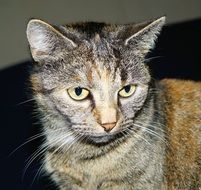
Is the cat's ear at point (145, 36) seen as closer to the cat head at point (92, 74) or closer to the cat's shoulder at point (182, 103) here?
the cat head at point (92, 74)

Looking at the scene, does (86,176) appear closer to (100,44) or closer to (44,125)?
(44,125)

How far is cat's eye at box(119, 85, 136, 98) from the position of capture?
5.28ft

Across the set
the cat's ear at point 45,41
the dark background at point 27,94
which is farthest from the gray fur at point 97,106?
the dark background at point 27,94

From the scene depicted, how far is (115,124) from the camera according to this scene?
1538 mm

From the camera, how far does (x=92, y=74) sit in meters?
1.54

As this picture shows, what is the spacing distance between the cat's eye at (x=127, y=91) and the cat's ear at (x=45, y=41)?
234 mm

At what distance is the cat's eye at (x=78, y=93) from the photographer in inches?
61.1

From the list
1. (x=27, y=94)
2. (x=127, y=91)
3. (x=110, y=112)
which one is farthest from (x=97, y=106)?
(x=27, y=94)

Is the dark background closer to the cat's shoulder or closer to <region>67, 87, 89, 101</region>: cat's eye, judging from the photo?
the cat's shoulder

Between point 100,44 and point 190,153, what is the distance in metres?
0.61

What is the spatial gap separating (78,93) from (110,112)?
134mm

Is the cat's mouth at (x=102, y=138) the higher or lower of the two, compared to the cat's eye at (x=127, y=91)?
lower

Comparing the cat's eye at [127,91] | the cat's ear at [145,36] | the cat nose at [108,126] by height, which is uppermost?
the cat's ear at [145,36]

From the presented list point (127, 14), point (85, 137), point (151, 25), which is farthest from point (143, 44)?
point (127, 14)
